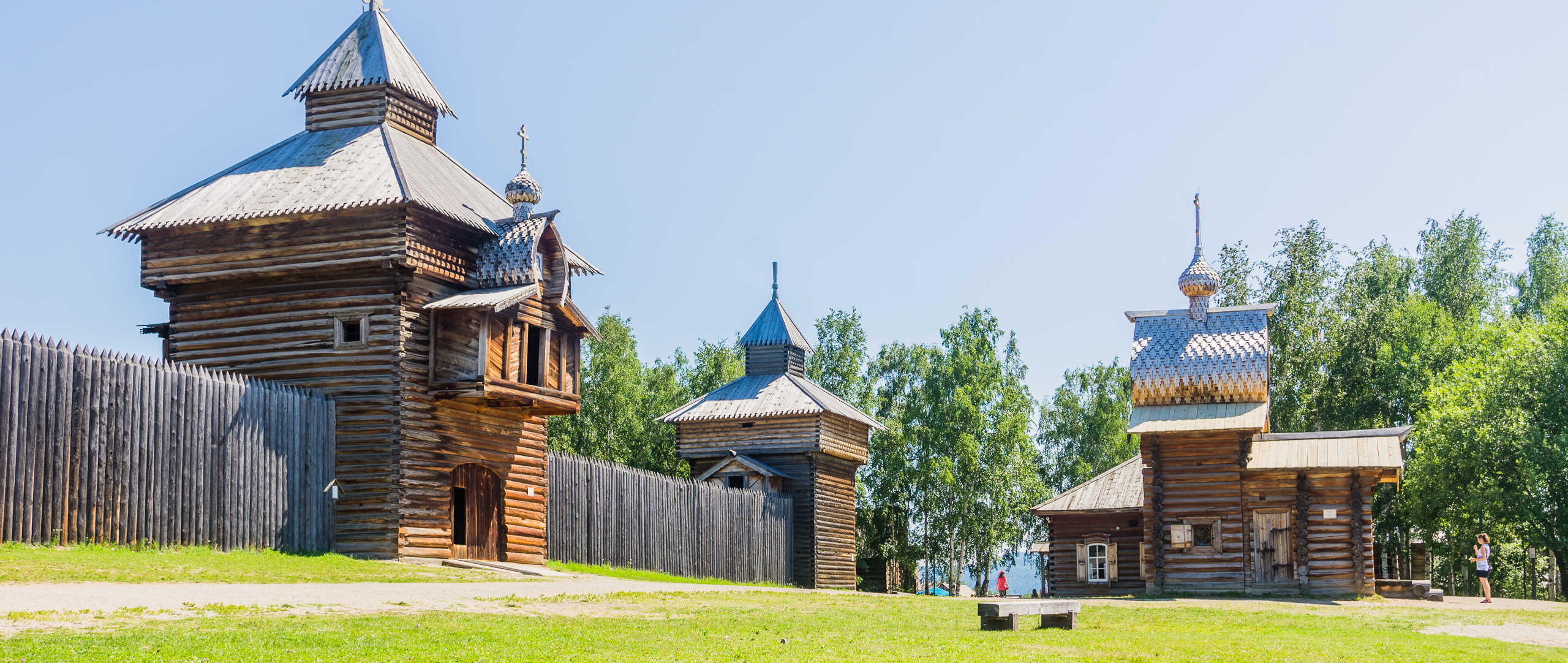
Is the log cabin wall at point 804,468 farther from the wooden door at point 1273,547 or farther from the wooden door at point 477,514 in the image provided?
the wooden door at point 477,514

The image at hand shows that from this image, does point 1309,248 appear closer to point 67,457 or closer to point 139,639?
point 67,457

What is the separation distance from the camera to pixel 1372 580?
30.5 meters

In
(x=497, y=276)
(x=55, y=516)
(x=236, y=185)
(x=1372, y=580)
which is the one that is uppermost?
(x=236, y=185)

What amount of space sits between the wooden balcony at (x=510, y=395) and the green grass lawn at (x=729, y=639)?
8263 millimetres

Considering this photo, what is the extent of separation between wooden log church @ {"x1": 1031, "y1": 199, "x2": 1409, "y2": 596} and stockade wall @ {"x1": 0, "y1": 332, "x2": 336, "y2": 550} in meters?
17.4

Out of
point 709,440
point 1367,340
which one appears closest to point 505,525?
point 709,440

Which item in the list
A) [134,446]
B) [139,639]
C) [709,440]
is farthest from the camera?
[709,440]

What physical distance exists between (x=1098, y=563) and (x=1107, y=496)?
1.95 m

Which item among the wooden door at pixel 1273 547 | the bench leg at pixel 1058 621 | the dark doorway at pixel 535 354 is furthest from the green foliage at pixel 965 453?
the bench leg at pixel 1058 621

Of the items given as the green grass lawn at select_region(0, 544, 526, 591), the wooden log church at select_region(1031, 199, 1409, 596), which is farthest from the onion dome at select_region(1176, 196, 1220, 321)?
the green grass lawn at select_region(0, 544, 526, 591)

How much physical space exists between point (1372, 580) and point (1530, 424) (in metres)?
11.7

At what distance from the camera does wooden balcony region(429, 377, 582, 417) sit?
25.8 metres

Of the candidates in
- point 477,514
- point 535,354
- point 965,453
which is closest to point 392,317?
point 535,354

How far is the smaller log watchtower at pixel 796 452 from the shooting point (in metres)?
→ 40.5
